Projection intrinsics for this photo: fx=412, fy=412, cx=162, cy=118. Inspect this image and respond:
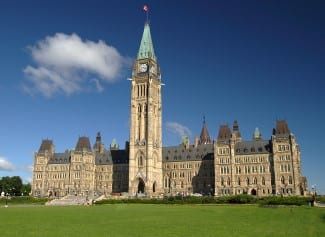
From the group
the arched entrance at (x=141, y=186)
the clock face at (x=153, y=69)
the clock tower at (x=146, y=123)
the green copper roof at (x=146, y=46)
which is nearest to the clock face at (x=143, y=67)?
the clock tower at (x=146, y=123)

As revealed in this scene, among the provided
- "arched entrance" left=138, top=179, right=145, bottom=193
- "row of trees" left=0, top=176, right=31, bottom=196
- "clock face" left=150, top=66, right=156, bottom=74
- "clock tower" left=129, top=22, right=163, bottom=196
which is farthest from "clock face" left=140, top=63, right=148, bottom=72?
"row of trees" left=0, top=176, right=31, bottom=196

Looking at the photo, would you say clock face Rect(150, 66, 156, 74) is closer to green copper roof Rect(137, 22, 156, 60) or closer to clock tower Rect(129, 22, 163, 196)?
clock tower Rect(129, 22, 163, 196)

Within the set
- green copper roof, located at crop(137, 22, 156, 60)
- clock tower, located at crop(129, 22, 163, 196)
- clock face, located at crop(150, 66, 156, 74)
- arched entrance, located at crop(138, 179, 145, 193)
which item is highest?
green copper roof, located at crop(137, 22, 156, 60)

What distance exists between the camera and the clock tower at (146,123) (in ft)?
429

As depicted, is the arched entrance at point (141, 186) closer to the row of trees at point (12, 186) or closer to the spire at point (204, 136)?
the spire at point (204, 136)

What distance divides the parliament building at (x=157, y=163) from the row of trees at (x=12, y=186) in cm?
723

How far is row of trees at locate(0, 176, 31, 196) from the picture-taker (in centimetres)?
14777

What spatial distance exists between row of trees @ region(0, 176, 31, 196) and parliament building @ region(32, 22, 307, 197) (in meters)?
7.23

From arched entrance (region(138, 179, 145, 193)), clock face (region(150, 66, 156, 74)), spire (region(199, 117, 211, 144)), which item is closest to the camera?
arched entrance (region(138, 179, 145, 193))

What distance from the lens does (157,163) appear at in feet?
448

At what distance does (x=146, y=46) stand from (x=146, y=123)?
28349 millimetres

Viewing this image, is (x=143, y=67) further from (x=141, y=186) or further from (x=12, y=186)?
(x=12, y=186)

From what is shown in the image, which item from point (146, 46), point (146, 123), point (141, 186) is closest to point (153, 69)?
point (146, 46)

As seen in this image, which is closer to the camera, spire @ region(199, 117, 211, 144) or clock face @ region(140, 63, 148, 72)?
clock face @ region(140, 63, 148, 72)
